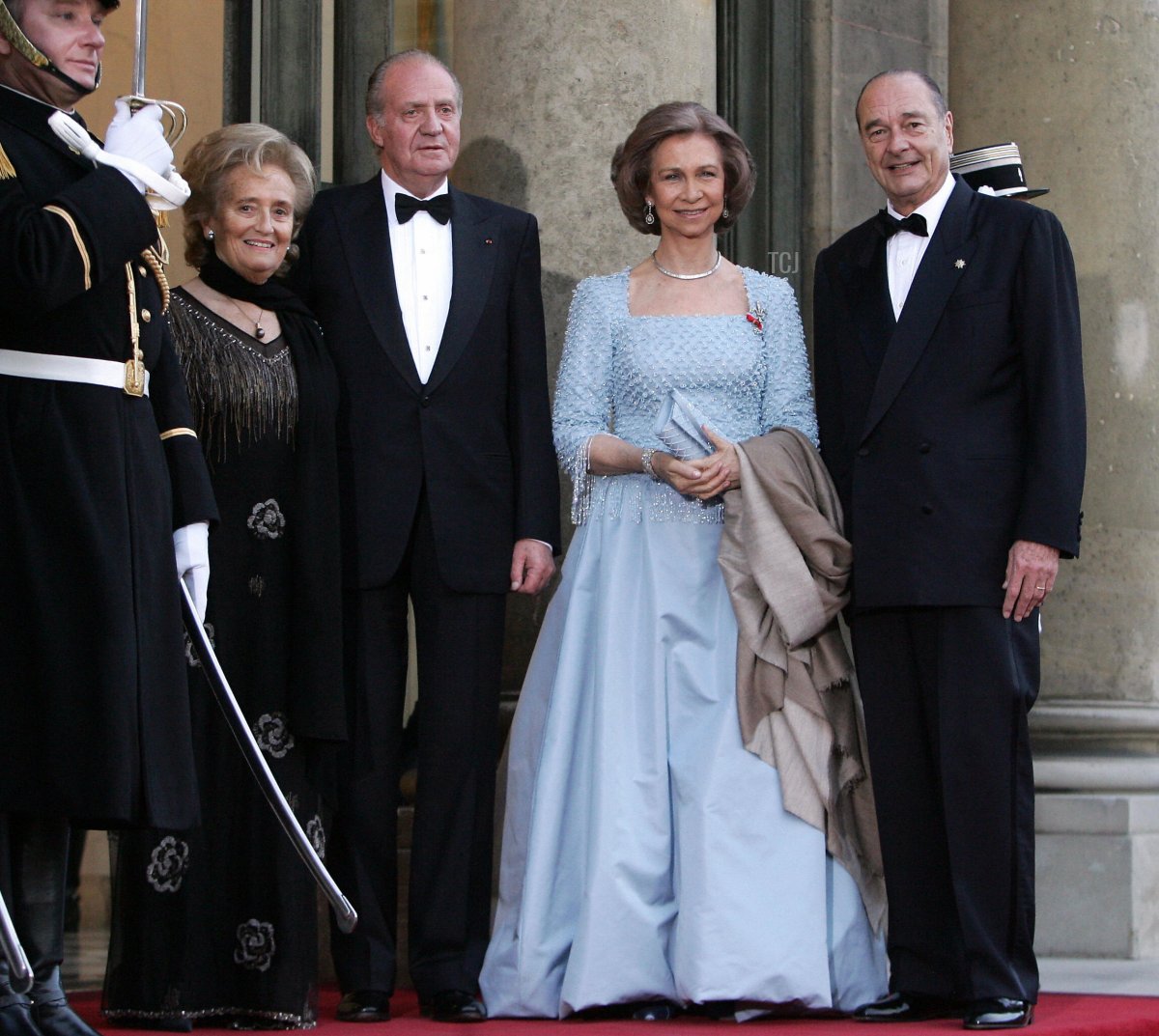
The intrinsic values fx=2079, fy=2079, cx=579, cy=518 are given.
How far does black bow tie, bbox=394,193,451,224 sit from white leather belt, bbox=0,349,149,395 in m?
1.24

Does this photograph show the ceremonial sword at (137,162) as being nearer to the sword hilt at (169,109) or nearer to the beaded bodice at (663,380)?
the sword hilt at (169,109)

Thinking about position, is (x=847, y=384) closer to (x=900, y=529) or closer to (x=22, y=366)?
(x=900, y=529)

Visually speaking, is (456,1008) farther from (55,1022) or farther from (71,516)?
(71,516)

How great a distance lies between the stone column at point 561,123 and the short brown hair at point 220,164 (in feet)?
3.42

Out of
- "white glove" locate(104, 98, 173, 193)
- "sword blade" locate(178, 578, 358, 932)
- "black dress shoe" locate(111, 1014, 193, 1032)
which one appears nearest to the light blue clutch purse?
"sword blade" locate(178, 578, 358, 932)

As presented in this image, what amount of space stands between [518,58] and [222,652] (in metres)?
2.05

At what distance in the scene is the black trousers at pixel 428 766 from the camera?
181 inches

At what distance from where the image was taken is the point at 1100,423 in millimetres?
5746

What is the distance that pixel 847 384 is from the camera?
4.74 m

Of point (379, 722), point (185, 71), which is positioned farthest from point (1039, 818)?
point (185, 71)

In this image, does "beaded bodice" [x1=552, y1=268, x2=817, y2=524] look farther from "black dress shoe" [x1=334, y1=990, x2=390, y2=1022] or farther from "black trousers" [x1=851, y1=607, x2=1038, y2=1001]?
"black dress shoe" [x1=334, y1=990, x2=390, y2=1022]

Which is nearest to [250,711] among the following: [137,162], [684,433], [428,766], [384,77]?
[428,766]

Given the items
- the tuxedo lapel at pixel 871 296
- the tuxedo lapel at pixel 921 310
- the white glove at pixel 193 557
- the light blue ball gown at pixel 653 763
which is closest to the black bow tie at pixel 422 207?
the light blue ball gown at pixel 653 763

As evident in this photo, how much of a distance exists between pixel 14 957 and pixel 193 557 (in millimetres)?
902
